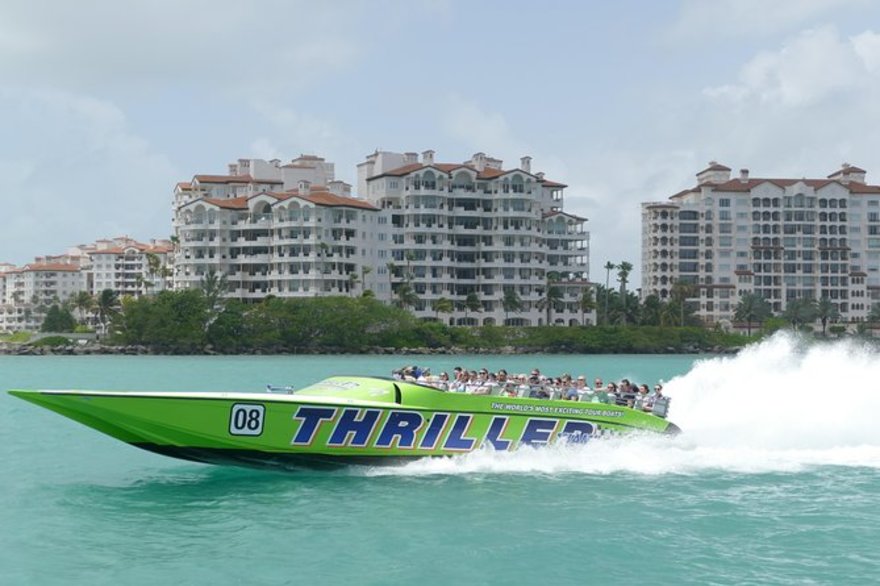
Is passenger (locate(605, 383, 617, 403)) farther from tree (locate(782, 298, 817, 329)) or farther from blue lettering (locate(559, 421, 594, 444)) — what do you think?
tree (locate(782, 298, 817, 329))

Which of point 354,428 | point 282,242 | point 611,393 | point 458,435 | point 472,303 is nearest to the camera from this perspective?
point 354,428

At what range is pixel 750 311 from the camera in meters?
135

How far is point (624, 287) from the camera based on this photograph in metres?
138

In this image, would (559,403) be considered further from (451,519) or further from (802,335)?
(802,335)

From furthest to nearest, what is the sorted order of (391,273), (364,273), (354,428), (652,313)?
1. (652,313)
2. (391,273)
3. (364,273)
4. (354,428)

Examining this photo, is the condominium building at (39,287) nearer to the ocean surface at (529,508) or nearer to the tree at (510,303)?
the tree at (510,303)

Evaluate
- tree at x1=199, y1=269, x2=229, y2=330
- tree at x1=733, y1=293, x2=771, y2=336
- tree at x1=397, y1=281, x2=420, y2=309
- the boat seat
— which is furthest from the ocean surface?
tree at x1=733, y1=293, x2=771, y2=336

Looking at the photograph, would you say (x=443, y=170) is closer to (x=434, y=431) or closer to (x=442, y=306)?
(x=442, y=306)

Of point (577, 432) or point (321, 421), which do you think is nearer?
point (321, 421)

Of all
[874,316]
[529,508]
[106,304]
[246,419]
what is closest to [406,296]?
[106,304]

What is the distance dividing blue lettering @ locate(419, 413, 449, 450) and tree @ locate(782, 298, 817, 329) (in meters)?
123

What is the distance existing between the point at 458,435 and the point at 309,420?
9.84 feet

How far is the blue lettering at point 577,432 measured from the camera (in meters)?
22.1

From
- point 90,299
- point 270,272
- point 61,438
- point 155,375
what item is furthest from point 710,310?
point 61,438
